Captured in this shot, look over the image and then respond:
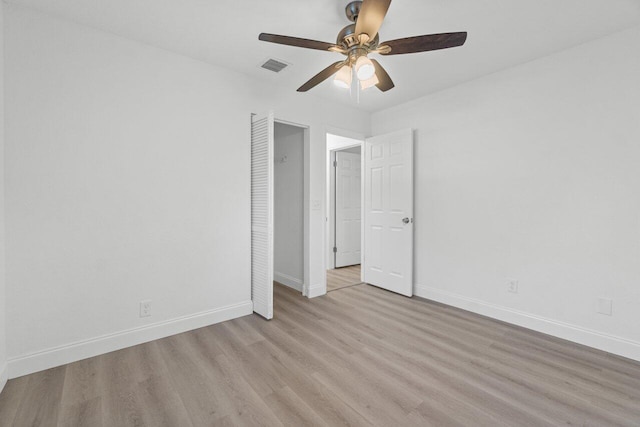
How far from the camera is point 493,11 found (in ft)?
6.72

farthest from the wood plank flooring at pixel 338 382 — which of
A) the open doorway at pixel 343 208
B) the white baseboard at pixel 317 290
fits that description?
the open doorway at pixel 343 208

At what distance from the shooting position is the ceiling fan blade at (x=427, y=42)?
5.46 feet

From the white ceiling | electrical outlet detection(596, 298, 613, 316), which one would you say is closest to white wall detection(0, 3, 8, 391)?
the white ceiling

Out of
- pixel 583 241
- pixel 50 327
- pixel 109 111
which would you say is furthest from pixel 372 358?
pixel 109 111

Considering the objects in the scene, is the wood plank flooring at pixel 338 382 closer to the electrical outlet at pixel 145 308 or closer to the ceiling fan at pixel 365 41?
the electrical outlet at pixel 145 308

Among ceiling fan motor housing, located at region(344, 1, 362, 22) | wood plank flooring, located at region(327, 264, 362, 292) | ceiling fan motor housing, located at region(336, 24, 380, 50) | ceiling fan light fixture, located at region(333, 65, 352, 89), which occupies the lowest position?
wood plank flooring, located at region(327, 264, 362, 292)

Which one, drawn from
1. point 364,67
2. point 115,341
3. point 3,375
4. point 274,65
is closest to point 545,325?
point 364,67

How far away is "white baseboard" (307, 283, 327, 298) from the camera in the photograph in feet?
12.0

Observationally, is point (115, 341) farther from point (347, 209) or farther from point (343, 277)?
point (347, 209)

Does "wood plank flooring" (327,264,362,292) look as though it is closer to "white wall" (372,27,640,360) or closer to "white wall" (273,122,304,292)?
"white wall" (273,122,304,292)

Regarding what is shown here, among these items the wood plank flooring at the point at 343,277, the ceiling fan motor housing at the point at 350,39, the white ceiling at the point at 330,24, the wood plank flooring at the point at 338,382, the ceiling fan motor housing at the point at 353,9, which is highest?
the white ceiling at the point at 330,24

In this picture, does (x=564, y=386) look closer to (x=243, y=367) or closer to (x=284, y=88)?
(x=243, y=367)

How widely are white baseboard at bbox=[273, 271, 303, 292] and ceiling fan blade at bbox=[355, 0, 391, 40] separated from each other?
9.98 feet

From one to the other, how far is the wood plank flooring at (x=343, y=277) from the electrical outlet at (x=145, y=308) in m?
2.20
